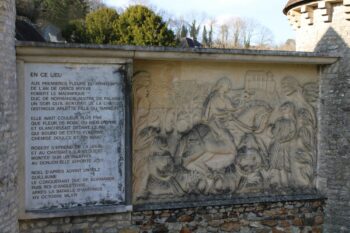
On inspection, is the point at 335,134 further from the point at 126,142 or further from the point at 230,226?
the point at 126,142

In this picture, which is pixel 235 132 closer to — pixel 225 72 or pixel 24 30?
pixel 225 72

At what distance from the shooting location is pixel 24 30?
1738 centimetres

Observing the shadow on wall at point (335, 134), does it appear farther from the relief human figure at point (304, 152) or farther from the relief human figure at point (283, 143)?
the relief human figure at point (283, 143)

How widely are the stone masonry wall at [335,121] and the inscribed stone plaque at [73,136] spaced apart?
3.88 metres

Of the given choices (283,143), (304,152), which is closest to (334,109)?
(304,152)

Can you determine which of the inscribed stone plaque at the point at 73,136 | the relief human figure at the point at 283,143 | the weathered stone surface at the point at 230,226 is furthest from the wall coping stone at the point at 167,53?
the weathered stone surface at the point at 230,226

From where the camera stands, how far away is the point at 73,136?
5988 millimetres

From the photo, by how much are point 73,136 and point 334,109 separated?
4719 millimetres

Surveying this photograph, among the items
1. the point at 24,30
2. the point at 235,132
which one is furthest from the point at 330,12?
the point at 24,30

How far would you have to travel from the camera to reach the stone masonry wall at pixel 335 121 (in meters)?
7.46

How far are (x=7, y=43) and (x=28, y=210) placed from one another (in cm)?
234

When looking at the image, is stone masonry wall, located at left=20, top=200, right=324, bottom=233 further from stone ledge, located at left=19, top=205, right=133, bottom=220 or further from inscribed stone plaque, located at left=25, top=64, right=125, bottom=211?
inscribed stone plaque, located at left=25, top=64, right=125, bottom=211

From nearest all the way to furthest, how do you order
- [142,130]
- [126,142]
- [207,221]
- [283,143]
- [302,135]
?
1. [126,142]
2. [142,130]
3. [207,221]
4. [283,143]
5. [302,135]

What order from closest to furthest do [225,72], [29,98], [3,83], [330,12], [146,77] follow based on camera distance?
1. [3,83]
2. [29,98]
3. [146,77]
4. [225,72]
5. [330,12]
